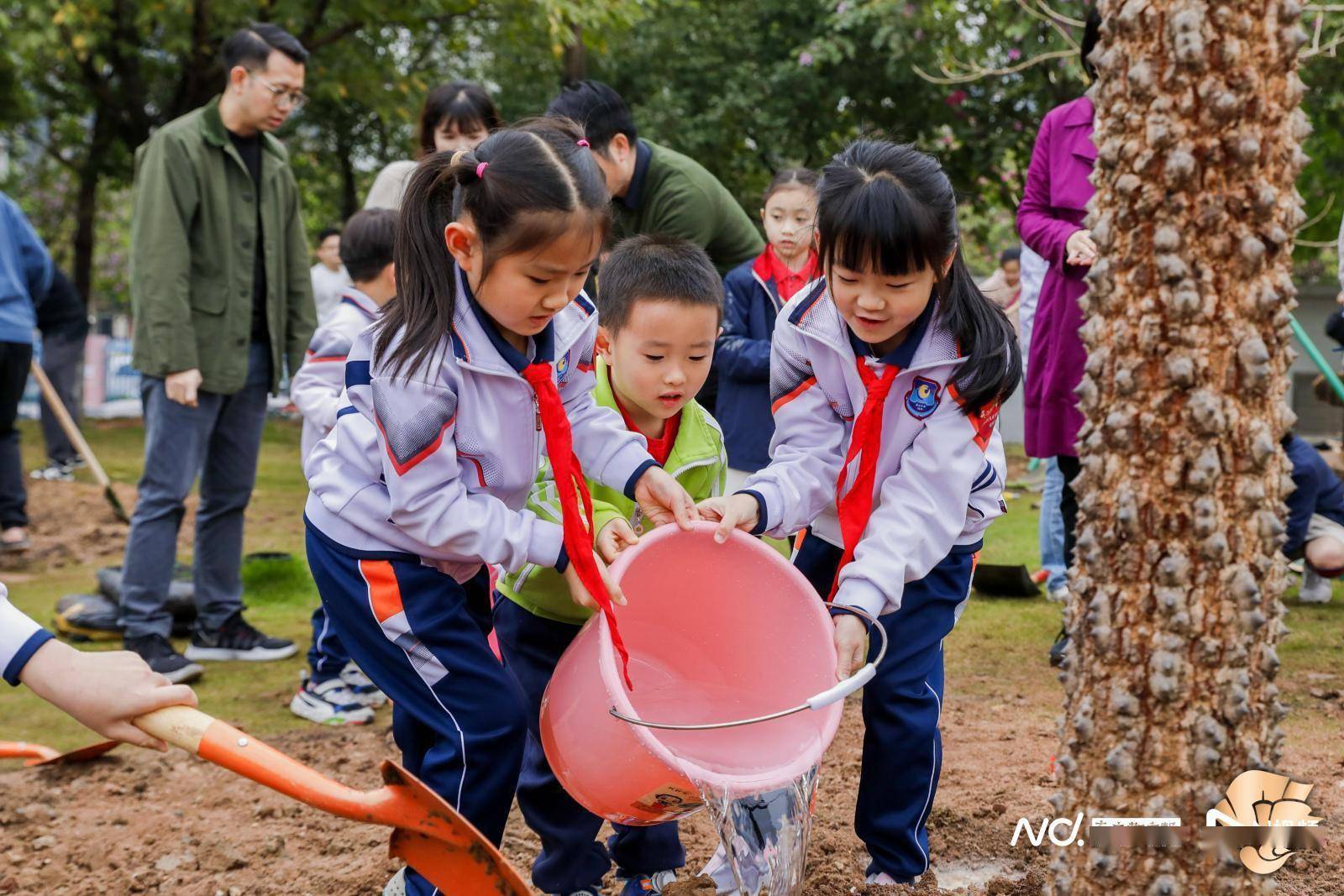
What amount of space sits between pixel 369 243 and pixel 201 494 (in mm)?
1029

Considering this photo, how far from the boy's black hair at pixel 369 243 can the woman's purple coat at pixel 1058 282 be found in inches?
74.6

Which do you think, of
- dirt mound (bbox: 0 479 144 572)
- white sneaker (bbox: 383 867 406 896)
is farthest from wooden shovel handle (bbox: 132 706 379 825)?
dirt mound (bbox: 0 479 144 572)

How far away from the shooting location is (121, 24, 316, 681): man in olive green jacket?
390cm

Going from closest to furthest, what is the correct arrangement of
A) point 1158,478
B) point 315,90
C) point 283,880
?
point 1158,478, point 283,880, point 315,90

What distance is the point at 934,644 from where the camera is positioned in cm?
243

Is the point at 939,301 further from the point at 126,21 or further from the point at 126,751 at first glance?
the point at 126,21

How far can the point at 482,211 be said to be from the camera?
6.63 feet

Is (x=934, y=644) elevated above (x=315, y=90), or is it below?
below

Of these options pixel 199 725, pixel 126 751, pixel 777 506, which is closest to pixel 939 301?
pixel 777 506

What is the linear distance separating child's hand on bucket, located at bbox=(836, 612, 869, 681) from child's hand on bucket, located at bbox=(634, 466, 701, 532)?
1.01 ft

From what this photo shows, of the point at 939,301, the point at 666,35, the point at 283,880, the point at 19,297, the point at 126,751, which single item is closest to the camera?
the point at 939,301

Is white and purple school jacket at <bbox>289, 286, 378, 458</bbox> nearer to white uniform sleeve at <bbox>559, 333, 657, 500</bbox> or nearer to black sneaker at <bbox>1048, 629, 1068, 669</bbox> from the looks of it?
white uniform sleeve at <bbox>559, 333, 657, 500</bbox>

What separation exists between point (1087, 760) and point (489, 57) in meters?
14.8

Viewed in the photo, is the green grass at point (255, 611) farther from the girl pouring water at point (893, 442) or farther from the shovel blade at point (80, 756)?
the girl pouring water at point (893, 442)
